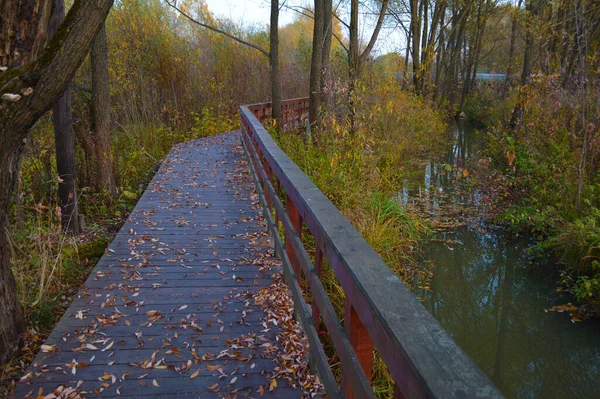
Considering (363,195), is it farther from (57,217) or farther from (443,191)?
(443,191)

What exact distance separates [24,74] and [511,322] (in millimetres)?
6253

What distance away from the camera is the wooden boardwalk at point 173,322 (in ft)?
9.75

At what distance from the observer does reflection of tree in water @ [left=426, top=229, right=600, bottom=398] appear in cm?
547

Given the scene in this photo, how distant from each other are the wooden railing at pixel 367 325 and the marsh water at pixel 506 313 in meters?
3.24

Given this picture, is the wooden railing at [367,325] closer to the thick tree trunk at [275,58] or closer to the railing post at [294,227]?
the railing post at [294,227]

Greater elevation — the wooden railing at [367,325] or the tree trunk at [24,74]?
the tree trunk at [24,74]

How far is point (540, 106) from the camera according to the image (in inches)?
439

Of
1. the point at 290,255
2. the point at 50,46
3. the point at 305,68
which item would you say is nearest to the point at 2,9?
the point at 50,46

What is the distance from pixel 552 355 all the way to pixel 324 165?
4.76m

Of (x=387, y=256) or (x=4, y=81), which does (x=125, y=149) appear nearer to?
(x=387, y=256)

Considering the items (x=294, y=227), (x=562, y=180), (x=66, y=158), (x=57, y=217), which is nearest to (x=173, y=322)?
(x=294, y=227)

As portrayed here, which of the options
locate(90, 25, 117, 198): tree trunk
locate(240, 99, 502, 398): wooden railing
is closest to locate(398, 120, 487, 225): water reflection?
locate(90, 25, 117, 198): tree trunk

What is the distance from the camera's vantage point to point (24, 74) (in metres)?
3.05

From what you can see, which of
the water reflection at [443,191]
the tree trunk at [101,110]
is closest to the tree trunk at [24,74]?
the tree trunk at [101,110]
